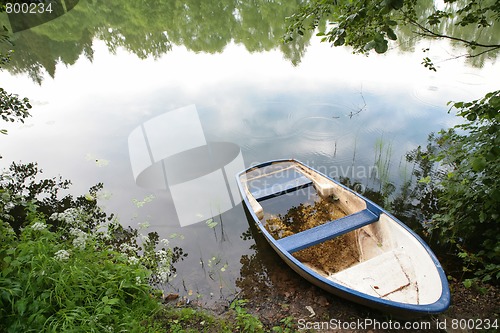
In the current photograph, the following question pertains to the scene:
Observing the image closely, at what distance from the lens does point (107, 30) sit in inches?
752

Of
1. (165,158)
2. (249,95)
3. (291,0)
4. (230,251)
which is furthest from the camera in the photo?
(291,0)

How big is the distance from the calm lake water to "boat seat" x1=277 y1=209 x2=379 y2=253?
718mm

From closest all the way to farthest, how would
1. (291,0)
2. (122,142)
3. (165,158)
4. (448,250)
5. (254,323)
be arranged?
(254,323)
(448,250)
(165,158)
(122,142)
(291,0)

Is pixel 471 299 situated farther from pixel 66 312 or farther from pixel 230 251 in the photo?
pixel 66 312

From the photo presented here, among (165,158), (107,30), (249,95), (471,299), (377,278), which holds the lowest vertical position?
(471,299)

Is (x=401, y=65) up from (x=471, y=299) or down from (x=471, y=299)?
up

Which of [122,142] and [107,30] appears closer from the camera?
[122,142]

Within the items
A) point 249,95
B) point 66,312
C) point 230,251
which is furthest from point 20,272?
point 249,95

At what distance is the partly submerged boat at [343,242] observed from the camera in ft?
11.3

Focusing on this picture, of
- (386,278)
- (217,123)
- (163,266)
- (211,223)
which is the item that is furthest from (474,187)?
(217,123)

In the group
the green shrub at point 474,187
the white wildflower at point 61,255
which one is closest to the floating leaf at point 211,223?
the white wildflower at point 61,255

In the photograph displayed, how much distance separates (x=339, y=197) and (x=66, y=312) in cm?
436

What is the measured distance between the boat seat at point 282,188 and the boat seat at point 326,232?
Answer: 1355 mm

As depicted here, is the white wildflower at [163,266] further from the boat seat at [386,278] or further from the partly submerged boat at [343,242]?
the boat seat at [386,278]
